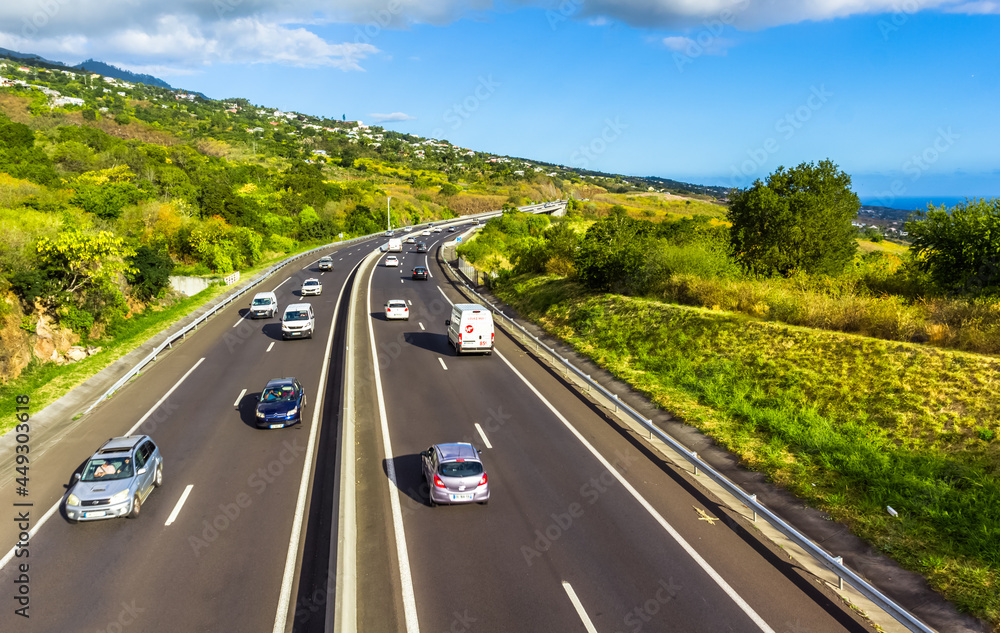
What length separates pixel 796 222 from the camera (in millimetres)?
33250

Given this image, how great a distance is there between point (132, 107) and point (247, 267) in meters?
162

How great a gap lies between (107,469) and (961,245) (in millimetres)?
29334

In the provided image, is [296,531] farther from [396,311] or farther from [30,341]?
[396,311]

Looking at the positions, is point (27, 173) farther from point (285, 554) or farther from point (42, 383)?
point (285, 554)

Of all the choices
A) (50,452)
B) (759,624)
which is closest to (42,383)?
(50,452)

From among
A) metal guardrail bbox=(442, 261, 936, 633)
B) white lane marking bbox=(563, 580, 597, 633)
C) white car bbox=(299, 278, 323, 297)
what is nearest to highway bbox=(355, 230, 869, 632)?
white lane marking bbox=(563, 580, 597, 633)

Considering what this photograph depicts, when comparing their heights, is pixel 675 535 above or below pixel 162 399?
above

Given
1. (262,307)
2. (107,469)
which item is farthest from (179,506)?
(262,307)

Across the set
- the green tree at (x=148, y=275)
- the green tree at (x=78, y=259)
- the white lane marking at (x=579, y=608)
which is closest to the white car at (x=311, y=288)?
the green tree at (x=148, y=275)

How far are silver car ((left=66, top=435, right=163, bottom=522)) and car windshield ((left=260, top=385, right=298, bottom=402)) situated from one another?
4467 millimetres

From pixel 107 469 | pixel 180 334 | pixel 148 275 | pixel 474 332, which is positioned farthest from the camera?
pixel 148 275

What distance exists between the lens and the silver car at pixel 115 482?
1288 cm

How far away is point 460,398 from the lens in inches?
856

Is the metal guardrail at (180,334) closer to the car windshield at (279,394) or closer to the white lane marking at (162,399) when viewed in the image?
the white lane marking at (162,399)
